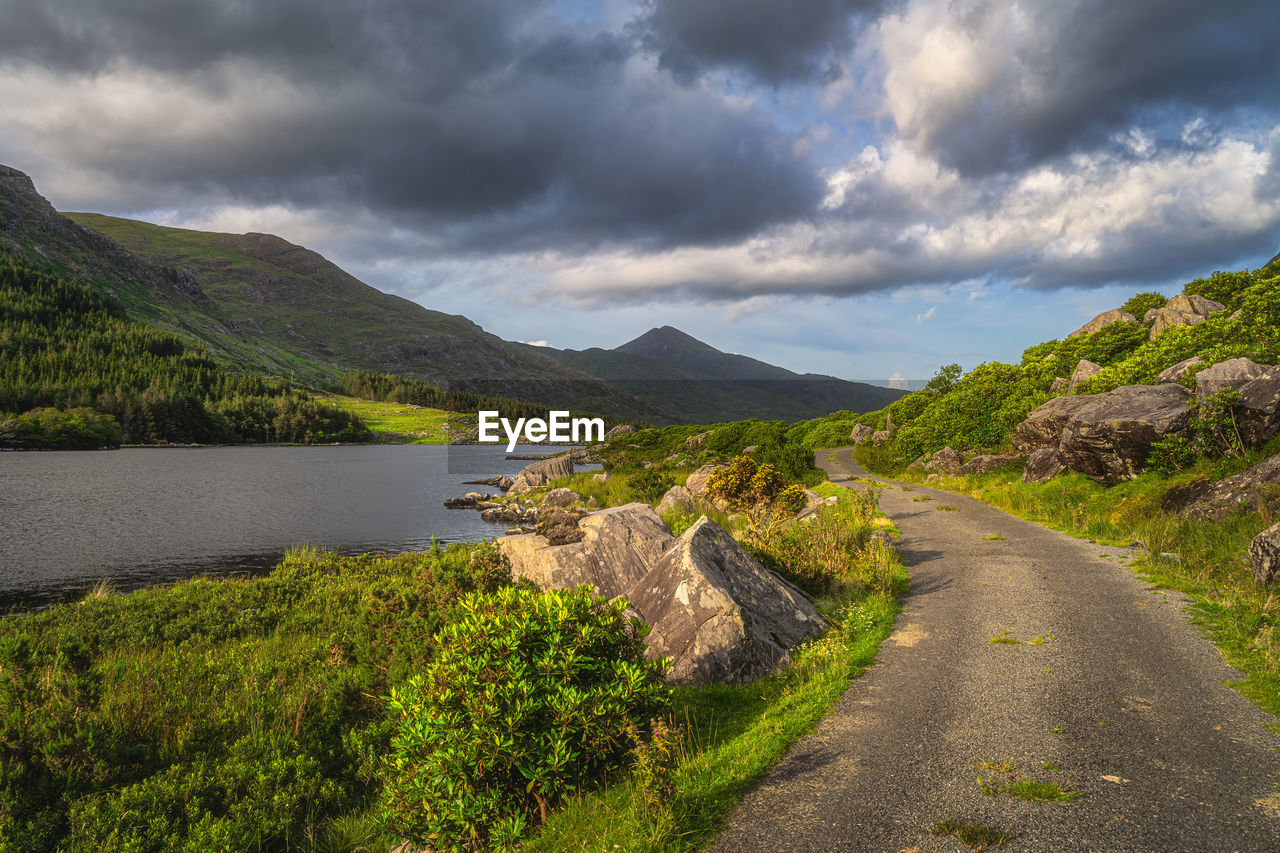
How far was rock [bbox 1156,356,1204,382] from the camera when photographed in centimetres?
2374

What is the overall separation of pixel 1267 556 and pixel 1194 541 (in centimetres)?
377

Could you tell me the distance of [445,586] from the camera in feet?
40.9

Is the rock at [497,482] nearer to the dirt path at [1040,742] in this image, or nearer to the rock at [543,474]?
the rock at [543,474]

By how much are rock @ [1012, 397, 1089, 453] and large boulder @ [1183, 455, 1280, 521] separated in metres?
10.9

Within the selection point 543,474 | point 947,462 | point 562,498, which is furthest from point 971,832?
point 543,474

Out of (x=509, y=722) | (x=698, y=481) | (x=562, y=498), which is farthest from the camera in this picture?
(x=562, y=498)

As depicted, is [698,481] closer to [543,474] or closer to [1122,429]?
[1122,429]

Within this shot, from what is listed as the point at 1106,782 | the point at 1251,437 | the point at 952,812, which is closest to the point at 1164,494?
the point at 1251,437

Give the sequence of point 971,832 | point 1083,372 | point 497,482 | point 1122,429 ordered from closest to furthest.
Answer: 1. point 971,832
2. point 1122,429
3. point 1083,372
4. point 497,482

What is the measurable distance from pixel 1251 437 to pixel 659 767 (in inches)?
879

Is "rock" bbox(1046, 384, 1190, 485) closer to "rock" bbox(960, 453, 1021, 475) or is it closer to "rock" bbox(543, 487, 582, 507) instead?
"rock" bbox(960, 453, 1021, 475)

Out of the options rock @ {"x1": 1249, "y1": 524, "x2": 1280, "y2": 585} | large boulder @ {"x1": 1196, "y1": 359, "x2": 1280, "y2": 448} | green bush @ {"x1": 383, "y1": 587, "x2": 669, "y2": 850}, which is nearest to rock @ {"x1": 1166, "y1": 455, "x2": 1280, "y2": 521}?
rock @ {"x1": 1249, "y1": 524, "x2": 1280, "y2": 585}

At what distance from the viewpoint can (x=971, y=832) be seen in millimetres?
4961

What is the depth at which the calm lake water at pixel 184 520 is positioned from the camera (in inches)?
1093
